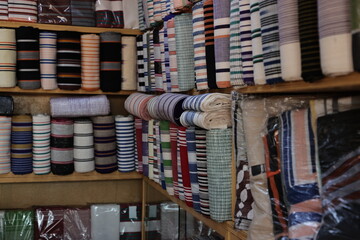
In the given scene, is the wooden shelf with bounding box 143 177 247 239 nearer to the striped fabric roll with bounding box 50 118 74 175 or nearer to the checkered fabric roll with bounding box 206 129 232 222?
the checkered fabric roll with bounding box 206 129 232 222

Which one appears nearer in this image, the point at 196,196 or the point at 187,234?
the point at 196,196

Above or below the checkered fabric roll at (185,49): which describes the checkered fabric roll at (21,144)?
below

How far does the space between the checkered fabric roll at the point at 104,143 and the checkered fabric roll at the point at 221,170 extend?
4.39 feet

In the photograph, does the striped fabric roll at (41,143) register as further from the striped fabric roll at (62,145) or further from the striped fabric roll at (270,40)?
the striped fabric roll at (270,40)

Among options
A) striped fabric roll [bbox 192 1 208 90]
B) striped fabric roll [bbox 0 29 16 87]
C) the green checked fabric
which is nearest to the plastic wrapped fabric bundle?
striped fabric roll [bbox 0 29 16 87]

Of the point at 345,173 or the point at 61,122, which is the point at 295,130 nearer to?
the point at 345,173

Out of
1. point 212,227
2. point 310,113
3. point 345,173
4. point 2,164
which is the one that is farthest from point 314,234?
point 2,164

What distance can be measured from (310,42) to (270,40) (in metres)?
0.18

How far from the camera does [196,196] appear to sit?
5.45 ft

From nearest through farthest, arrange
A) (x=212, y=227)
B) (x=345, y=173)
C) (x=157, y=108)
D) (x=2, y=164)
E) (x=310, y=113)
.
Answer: (x=345, y=173) → (x=310, y=113) → (x=212, y=227) → (x=157, y=108) → (x=2, y=164)

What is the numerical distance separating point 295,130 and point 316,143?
76mm

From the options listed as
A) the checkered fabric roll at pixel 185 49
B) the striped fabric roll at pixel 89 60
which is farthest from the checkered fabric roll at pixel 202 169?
the striped fabric roll at pixel 89 60

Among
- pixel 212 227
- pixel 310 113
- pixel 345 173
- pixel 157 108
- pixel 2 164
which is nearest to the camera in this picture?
pixel 345 173

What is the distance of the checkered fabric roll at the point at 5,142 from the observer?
8.34 feet
